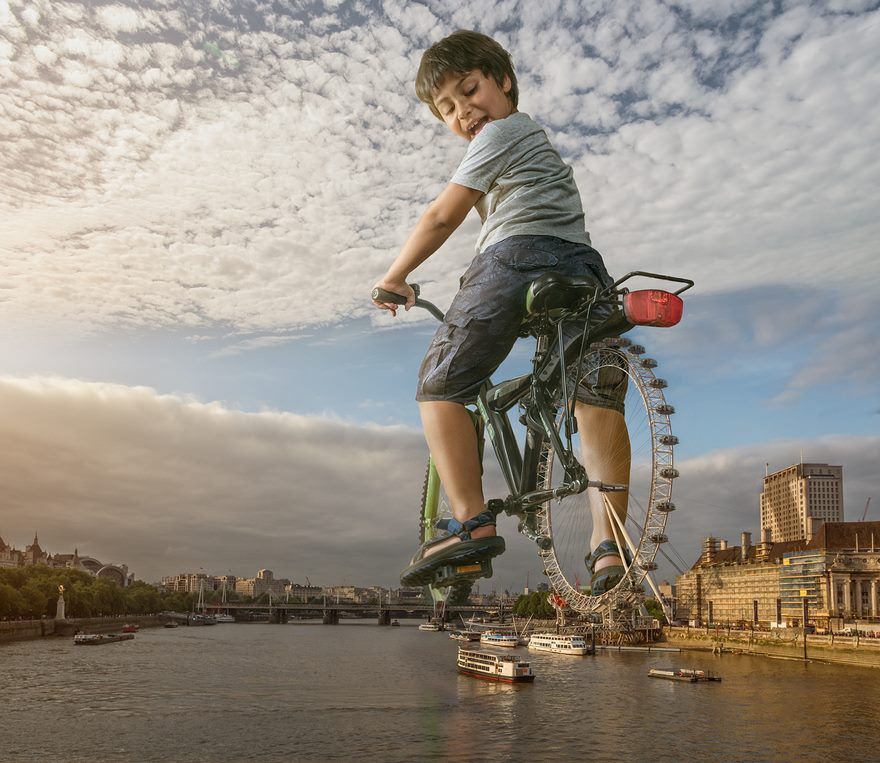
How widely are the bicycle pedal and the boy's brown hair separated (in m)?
1.98

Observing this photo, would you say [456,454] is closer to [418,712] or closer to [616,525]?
[616,525]

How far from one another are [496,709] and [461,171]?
53.1 meters

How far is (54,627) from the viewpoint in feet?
337

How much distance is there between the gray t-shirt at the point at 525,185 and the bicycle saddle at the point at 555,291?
270 mm

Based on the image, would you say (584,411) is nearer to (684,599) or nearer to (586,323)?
(586,323)

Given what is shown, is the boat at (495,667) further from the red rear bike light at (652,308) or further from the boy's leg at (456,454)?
the red rear bike light at (652,308)

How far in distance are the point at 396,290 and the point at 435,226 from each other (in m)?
0.35

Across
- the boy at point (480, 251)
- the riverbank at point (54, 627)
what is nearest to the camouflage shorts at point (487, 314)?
the boy at point (480, 251)

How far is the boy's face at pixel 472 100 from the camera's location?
3746 millimetres

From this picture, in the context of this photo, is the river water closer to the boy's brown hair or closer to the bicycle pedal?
the bicycle pedal

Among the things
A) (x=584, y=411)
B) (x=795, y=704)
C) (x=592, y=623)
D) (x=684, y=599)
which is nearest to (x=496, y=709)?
(x=795, y=704)

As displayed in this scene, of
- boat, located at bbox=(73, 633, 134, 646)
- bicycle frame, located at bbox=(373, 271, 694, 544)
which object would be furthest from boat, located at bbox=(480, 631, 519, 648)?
bicycle frame, located at bbox=(373, 271, 694, 544)

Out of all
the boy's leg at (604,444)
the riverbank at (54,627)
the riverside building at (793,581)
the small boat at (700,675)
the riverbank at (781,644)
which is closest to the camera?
the boy's leg at (604,444)

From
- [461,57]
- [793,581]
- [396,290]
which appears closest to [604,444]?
[396,290]
